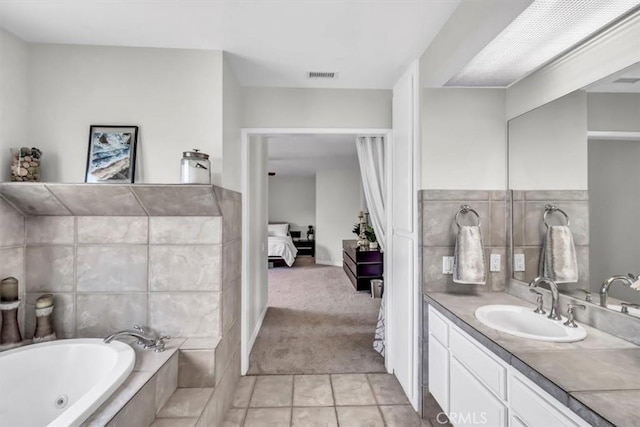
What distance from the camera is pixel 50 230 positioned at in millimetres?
1932

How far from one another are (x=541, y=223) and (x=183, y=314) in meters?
2.29

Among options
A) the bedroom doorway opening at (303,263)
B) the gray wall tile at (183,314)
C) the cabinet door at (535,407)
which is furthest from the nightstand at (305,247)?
the cabinet door at (535,407)

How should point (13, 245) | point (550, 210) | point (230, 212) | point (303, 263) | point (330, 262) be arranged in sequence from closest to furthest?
point (550, 210) → point (13, 245) → point (230, 212) → point (330, 262) → point (303, 263)

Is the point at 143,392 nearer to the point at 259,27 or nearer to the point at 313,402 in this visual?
the point at 313,402

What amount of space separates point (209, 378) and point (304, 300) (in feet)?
9.73

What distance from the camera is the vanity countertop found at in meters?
0.84

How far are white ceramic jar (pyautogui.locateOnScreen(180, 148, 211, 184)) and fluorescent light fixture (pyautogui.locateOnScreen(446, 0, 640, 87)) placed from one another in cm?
159

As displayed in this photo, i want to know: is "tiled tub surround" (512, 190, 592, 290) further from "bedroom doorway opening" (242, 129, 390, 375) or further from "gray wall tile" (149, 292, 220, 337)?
"gray wall tile" (149, 292, 220, 337)

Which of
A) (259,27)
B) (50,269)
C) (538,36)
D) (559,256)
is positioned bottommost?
(50,269)

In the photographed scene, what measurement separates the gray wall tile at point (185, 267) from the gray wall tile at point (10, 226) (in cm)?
78

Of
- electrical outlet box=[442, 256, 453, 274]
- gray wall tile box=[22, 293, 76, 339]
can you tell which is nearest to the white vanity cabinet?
electrical outlet box=[442, 256, 453, 274]

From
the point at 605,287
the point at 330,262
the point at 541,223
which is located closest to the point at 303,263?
the point at 330,262

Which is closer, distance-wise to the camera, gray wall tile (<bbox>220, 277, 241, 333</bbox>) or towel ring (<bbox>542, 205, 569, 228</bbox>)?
towel ring (<bbox>542, 205, 569, 228</bbox>)

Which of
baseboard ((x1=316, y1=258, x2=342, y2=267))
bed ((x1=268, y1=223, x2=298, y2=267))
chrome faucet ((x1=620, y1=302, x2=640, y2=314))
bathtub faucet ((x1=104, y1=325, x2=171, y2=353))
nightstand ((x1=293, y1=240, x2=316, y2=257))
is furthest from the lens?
nightstand ((x1=293, y1=240, x2=316, y2=257))
